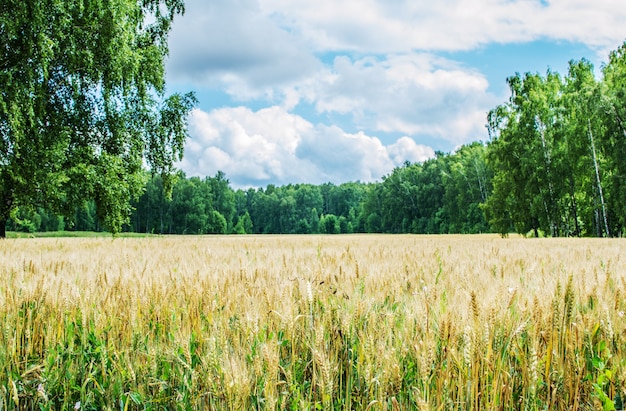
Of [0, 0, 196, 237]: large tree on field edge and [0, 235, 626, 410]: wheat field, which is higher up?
[0, 0, 196, 237]: large tree on field edge

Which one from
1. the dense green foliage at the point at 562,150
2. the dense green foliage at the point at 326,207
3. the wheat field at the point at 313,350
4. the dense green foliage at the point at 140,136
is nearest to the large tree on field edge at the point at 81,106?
the dense green foliage at the point at 140,136

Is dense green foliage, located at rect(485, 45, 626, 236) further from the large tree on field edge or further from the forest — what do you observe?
the large tree on field edge

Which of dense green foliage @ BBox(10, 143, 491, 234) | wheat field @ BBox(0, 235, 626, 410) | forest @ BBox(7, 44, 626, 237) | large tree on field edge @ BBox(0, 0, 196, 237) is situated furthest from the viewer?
dense green foliage @ BBox(10, 143, 491, 234)

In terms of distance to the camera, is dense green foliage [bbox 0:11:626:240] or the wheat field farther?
dense green foliage [bbox 0:11:626:240]

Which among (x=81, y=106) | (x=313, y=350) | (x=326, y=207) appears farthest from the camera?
(x=326, y=207)

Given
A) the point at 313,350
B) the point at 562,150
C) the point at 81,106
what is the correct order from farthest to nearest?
the point at 562,150 → the point at 81,106 → the point at 313,350

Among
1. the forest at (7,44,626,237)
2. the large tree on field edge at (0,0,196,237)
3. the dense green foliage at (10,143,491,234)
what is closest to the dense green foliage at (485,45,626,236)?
the forest at (7,44,626,237)

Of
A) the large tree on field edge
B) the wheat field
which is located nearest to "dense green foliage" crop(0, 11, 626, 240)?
the large tree on field edge

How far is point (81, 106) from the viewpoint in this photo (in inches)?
794

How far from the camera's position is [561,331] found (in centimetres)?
189

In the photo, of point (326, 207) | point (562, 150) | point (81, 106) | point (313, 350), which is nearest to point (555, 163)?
point (562, 150)

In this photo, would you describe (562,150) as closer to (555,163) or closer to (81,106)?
(555,163)

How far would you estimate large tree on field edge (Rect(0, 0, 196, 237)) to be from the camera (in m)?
15.1

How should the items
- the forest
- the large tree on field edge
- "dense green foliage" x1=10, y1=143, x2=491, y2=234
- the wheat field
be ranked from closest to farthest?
the wheat field → the large tree on field edge → the forest → "dense green foliage" x1=10, y1=143, x2=491, y2=234
